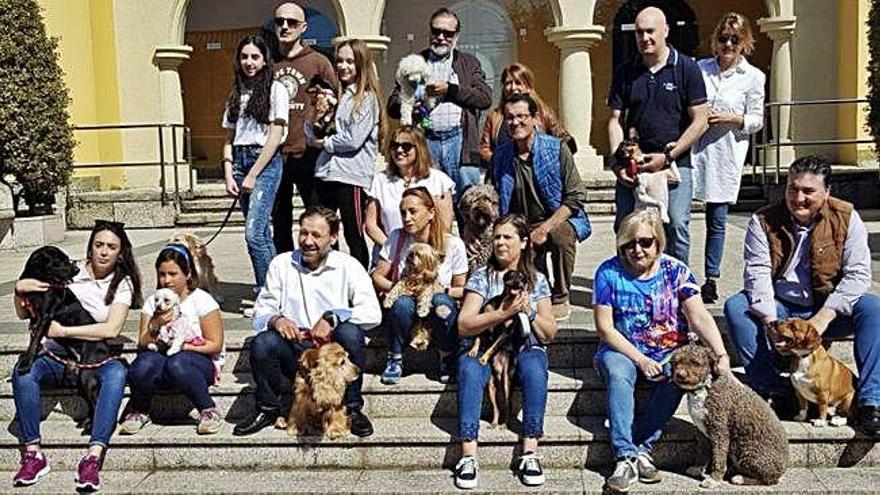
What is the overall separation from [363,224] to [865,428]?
303cm

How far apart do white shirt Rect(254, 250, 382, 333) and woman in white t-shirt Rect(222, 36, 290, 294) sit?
929 millimetres

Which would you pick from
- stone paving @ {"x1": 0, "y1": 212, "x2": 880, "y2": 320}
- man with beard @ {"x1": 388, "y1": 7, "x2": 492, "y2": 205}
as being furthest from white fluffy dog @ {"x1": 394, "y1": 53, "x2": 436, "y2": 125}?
stone paving @ {"x1": 0, "y1": 212, "x2": 880, "y2": 320}

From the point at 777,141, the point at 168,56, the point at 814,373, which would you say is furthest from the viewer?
the point at 168,56

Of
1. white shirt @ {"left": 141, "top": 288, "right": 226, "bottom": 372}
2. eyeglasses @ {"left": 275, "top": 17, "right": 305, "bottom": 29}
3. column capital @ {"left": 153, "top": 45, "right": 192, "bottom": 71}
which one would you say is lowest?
white shirt @ {"left": 141, "top": 288, "right": 226, "bottom": 372}

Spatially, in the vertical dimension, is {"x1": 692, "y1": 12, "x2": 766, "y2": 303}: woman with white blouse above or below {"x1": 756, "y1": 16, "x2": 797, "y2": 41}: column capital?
below

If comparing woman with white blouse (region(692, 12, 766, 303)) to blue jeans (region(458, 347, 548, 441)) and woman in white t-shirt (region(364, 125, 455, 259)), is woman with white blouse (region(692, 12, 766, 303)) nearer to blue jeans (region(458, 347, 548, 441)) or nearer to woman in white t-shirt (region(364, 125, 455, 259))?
woman in white t-shirt (region(364, 125, 455, 259))

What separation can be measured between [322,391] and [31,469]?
4.89ft

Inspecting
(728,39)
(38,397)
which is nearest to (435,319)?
(38,397)

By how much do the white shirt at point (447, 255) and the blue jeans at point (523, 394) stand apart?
0.64 metres

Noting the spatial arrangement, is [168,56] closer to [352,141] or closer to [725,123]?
[352,141]

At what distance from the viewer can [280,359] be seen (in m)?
4.81

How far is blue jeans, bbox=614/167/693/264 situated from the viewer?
564 centimetres

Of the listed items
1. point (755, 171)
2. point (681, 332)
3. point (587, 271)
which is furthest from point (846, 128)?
point (681, 332)

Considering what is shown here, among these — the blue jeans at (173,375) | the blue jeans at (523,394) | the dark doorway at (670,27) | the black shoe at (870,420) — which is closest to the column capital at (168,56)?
the dark doorway at (670,27)
